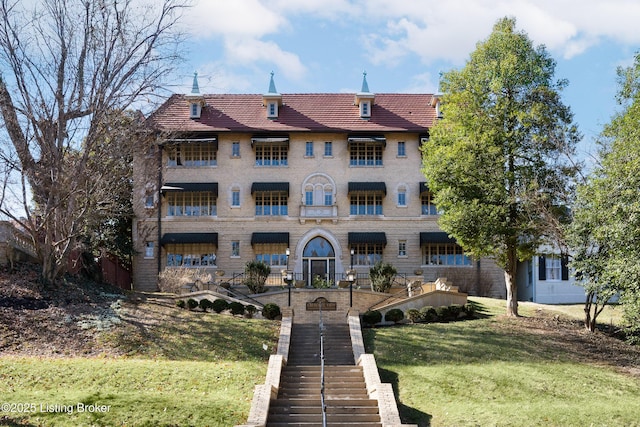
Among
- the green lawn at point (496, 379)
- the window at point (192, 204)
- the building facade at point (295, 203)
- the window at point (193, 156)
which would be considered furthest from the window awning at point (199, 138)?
the green lawn at point (496, 379)

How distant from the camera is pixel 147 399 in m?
18.2

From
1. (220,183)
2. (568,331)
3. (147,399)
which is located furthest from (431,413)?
(220,183)

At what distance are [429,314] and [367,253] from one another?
13311mm

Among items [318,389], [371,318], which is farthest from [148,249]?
[318,389]

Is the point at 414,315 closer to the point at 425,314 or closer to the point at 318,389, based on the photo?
the point at 425,314

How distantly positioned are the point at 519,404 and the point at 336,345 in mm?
8392

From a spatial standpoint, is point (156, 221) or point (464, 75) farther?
point (156, 221)

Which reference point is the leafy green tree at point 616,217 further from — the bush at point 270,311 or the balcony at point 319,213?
the balcony at point 319,213

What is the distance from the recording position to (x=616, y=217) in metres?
23.0

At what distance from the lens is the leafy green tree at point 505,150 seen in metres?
29.2

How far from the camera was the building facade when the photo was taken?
143 ft

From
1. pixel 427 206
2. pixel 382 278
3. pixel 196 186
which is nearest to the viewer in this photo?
pixel 382 278

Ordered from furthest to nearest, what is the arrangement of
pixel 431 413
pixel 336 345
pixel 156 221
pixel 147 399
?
pixel 156 221, pixel 336 345, pixel 431 413, pixel 147 399

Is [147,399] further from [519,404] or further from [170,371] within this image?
[519,404]
